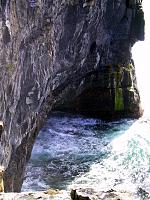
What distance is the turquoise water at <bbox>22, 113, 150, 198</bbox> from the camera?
84.9 feet

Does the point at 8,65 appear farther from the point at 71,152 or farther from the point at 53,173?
the point at 71,152

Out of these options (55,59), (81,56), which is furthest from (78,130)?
(55,59)

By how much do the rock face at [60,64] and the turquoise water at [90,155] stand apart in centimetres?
181

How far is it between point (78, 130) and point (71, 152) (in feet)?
13.9

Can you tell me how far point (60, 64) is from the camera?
2730 cm

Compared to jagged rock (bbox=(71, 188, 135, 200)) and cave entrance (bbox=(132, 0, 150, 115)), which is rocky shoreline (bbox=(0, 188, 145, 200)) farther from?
cave entrance (bbox=(132, 0, 150, 115))

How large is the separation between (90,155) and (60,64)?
22.7 ft

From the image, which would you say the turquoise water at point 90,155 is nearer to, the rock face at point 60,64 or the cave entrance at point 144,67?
the rock face at point 60,64

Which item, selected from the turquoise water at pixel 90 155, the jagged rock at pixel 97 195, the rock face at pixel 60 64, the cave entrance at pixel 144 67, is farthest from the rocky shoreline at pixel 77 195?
the cave entrance at pixel 144 67

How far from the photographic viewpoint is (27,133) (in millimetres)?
23641

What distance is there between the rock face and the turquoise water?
1.81m

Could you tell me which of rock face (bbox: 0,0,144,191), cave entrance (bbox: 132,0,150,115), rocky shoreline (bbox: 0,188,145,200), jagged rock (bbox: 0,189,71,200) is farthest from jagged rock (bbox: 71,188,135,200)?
cave entrance (bbox: 132,0,150,115)

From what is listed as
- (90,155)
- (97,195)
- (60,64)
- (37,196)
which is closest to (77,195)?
(97,195)

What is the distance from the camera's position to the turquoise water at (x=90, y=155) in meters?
25.9
